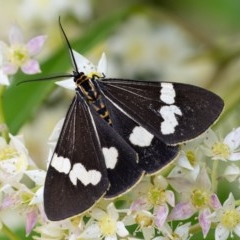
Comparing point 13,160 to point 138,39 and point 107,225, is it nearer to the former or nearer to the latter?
point 107,225

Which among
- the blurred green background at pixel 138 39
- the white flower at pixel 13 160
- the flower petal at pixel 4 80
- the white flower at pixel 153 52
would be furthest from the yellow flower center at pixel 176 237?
the white flower at pixel 153 52

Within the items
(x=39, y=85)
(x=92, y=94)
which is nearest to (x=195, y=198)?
(x=92, y=94)

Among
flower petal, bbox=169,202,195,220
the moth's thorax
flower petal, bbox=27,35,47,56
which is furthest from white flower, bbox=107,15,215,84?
flower petal, bbox=169,202,195,220

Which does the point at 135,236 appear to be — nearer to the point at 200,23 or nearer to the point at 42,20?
the point at 42,20

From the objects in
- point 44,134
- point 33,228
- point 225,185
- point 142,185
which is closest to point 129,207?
point 142,185

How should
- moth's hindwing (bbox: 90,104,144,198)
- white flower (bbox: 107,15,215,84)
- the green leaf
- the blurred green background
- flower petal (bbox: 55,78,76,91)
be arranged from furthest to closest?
white flower (bbox: 107,15,215,84) < the blurred green background < the green leaf < flower petal (bbox: 55,78,76,91) < moth's hindwing (bbox: 90,104,144,198)

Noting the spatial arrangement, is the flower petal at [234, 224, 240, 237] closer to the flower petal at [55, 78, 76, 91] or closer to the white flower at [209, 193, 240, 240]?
the white flower at [209, 193, 240, 240]

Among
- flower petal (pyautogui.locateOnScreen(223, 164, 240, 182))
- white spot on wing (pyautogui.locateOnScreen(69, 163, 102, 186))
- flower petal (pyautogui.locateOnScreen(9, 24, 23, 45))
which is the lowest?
Result: flower petal (pyautogui.locateOnScreen(223, 164, 240, 182))
